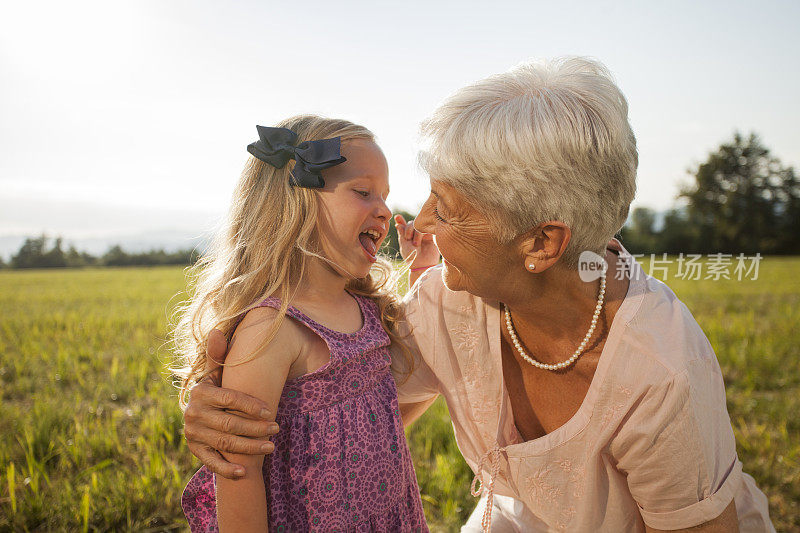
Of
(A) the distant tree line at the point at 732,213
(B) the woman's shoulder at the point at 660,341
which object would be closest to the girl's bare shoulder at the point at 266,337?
(B) the woman's shoulder at the point at 660,341

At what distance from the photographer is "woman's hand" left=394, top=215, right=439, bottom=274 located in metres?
2.53

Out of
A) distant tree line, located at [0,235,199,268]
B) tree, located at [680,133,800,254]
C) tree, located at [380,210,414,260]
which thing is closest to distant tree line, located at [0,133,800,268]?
tree, located at [680,133,800,254]

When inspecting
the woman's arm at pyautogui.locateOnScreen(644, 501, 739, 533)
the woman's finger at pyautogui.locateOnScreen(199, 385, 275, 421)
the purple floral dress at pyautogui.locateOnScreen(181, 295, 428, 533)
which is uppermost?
the woman's finger at pyautogui.locateOnScreen(199, 385, 275, 421)

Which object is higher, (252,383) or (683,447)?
(252,383)

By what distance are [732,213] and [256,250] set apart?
70.1m

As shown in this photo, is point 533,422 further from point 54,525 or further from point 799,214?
point 799,214

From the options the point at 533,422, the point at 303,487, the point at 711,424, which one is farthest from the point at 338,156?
the point at 711,424

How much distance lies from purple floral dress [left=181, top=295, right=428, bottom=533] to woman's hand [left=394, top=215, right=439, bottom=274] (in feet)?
2.13

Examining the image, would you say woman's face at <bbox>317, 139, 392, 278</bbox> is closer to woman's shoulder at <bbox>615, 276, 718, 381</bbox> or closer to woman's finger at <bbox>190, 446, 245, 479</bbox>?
woman's finger at <bbox>190, 446, 245, 479</bbox>

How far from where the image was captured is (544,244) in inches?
71.3

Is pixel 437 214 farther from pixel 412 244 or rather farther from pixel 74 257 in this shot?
pixel 74 257

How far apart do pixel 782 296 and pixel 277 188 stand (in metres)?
12.2

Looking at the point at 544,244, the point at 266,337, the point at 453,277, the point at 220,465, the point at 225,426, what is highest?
the point at 544,244

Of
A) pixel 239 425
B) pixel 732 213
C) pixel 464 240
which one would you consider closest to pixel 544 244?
pixel 464 240
